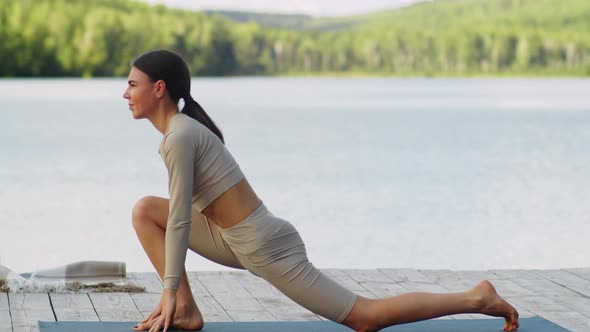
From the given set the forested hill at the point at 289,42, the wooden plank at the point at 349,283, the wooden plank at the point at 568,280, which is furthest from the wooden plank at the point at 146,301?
the forested hill at the point at 289,42

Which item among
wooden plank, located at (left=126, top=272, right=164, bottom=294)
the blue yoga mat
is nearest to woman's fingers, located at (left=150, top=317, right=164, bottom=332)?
the blue yoga mat

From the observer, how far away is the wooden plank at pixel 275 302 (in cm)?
436

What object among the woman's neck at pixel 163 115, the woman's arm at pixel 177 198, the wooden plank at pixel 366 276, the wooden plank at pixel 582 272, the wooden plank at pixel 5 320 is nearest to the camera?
the woman's arm at pixel 177 198

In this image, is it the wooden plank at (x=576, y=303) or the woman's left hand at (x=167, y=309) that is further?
the wooden plank at (x=576, y=303)

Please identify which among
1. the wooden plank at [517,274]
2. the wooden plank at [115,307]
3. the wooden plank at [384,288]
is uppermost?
the wooden plank at [115,307]

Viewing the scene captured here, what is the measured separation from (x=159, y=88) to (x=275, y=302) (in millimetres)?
1401

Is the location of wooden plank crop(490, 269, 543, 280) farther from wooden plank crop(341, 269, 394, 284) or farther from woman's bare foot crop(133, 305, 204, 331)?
woman's bare foot crop(133, 305, 204, 331)

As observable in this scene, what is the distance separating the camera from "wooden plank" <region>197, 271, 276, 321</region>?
4.38 metres

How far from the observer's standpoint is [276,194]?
41.5 ft

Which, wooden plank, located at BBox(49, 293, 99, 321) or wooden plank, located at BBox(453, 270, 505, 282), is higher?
wooden plank, located at BBox(49, 293, 99, 321)

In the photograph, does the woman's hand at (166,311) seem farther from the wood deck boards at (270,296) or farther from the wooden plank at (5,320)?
the wooden plank at (5,320)

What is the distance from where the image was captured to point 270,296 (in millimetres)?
4797

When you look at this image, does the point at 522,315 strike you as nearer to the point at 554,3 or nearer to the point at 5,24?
the point at 5,24

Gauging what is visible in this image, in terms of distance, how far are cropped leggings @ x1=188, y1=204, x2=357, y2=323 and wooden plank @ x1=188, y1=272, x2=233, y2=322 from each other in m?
0.65
